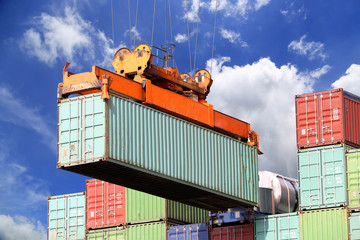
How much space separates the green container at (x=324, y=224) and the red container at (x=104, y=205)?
1099cm

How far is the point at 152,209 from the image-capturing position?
43.5m

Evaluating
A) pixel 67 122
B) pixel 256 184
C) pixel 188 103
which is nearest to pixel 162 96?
pixel 188 103

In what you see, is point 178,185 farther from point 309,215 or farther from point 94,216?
point 94,216

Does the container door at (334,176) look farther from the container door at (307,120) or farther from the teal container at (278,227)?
the teal container at (278,227)

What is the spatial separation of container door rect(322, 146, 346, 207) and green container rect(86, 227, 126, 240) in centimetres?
1196

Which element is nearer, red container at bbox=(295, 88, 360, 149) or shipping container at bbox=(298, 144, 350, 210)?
shipping container at bbox=(298, 144, 350, 210)

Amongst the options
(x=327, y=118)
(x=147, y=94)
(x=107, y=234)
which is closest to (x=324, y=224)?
(x=327, y=118)

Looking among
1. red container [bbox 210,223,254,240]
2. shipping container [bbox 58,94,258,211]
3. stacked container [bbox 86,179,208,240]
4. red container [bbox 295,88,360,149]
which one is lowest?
red container [bbox 210,223,254,240]

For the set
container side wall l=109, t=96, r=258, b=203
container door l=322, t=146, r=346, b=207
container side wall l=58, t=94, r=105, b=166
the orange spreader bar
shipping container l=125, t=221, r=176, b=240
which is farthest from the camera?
shipping container l=125, t=221, r=176, b=240

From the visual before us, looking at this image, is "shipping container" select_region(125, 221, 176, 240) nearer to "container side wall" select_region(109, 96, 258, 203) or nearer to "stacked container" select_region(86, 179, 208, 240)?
"stacked container" select_region(86, 179, 208, 240)

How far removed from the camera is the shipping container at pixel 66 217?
46.6 m

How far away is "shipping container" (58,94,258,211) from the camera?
105 feet

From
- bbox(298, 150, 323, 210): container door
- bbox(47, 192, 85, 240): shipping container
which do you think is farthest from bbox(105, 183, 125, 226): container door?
bbox(298, 150, 323, 210): container door

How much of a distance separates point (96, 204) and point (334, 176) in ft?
46.7
